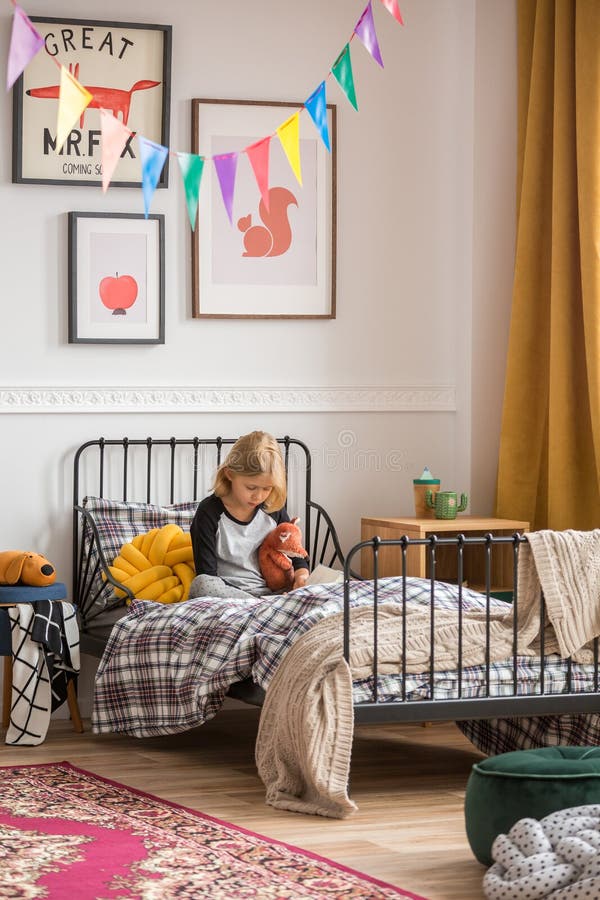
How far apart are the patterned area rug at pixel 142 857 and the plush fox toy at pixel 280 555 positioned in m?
1.00

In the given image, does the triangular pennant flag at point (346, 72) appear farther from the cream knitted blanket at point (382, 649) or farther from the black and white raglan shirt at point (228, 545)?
the cream knitted blanket at point (382, 649)

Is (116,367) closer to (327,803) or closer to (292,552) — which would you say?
(292,552)

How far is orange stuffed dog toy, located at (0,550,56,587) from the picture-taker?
4.21 metres

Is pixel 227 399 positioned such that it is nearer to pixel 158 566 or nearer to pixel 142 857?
pixel 158 566

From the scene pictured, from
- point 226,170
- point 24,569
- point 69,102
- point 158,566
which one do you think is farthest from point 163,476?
point 69,102

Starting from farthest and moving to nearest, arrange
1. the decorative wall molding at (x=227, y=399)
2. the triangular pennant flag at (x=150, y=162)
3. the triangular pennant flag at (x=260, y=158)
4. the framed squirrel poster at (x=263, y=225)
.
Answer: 1. the framed squirrel poster at (x=263, y=225)
2. the decorative wall molding at (x=227, y=399)
3. the triangular pennant flag at (x=260, y=158)
4. the triangular pennant flag at (x=150, y=162)

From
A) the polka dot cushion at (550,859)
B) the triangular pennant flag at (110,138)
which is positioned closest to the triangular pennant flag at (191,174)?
the triangular pennant flag at (110,138)

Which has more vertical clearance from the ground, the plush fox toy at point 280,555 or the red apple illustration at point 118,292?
the red apple illustration at point 118,292

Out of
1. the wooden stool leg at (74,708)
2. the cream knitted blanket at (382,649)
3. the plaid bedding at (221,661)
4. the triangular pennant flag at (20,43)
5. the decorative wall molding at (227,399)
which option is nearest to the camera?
the triangular pennant flag at (20,43)

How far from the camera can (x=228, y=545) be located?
13.9 ft

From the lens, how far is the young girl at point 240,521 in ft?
A: 13.6

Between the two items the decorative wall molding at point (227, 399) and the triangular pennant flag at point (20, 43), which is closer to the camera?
the triangular pennant flag at point (20, 43)

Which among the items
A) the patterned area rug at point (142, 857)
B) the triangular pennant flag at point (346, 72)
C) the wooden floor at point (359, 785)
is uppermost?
the triangular pennant flag at point (346, 72)

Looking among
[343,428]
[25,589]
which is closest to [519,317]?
[343,428]
